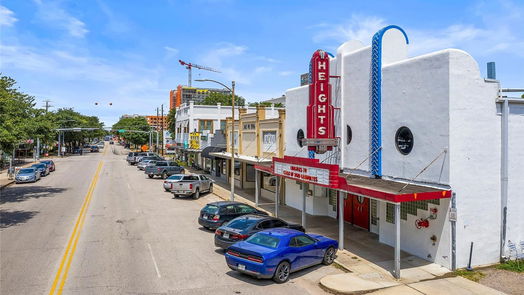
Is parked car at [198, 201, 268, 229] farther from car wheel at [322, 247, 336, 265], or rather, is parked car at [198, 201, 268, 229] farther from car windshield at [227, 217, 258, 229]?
car wheel at [322, 247, 336, 265]

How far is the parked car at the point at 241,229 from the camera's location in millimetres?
14539

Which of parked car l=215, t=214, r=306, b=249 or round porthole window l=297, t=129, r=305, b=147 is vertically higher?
round porthole window l=297, t=129, r=305, b=147

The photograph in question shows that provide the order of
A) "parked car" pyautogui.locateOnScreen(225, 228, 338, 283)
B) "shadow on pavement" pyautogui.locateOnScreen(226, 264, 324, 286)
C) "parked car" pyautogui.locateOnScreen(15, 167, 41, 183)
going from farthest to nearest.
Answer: "parked car" pyautogui.locateOnScreen(15, 167, 41, 183) < "shadow on pavement" pyautogui.locateOnScreen(226, 264, 324, 286) < "parked car" pyautogui.locateOnScreen(225, 228, 338, 283)

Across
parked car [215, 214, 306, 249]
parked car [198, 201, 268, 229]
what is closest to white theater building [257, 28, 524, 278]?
parked car [215, 214, 306, 249]

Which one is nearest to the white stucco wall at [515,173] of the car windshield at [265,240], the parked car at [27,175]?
the car windshield at [265,240]

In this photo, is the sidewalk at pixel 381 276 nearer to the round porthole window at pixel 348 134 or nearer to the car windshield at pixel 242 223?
the car windshield at pixel 242 223

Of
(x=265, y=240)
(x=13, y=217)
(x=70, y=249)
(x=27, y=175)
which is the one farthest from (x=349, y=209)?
(x=27, y=175)

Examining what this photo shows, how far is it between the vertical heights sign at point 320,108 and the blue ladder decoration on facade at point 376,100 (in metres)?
2.58

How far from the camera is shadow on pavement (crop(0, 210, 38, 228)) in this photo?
2002 cm

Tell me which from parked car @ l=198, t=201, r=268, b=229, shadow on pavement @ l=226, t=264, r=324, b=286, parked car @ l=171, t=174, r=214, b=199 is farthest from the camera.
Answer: parked car @ l=171, t=174, r=214, b=199

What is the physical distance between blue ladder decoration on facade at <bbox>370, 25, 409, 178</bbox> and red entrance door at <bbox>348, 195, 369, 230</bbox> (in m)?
3.05

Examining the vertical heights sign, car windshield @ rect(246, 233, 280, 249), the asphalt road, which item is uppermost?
the vertical heights sign

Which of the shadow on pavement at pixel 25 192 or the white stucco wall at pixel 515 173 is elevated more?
the white stucco wall at pixel 515 173

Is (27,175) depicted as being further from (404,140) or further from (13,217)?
(404,140)
